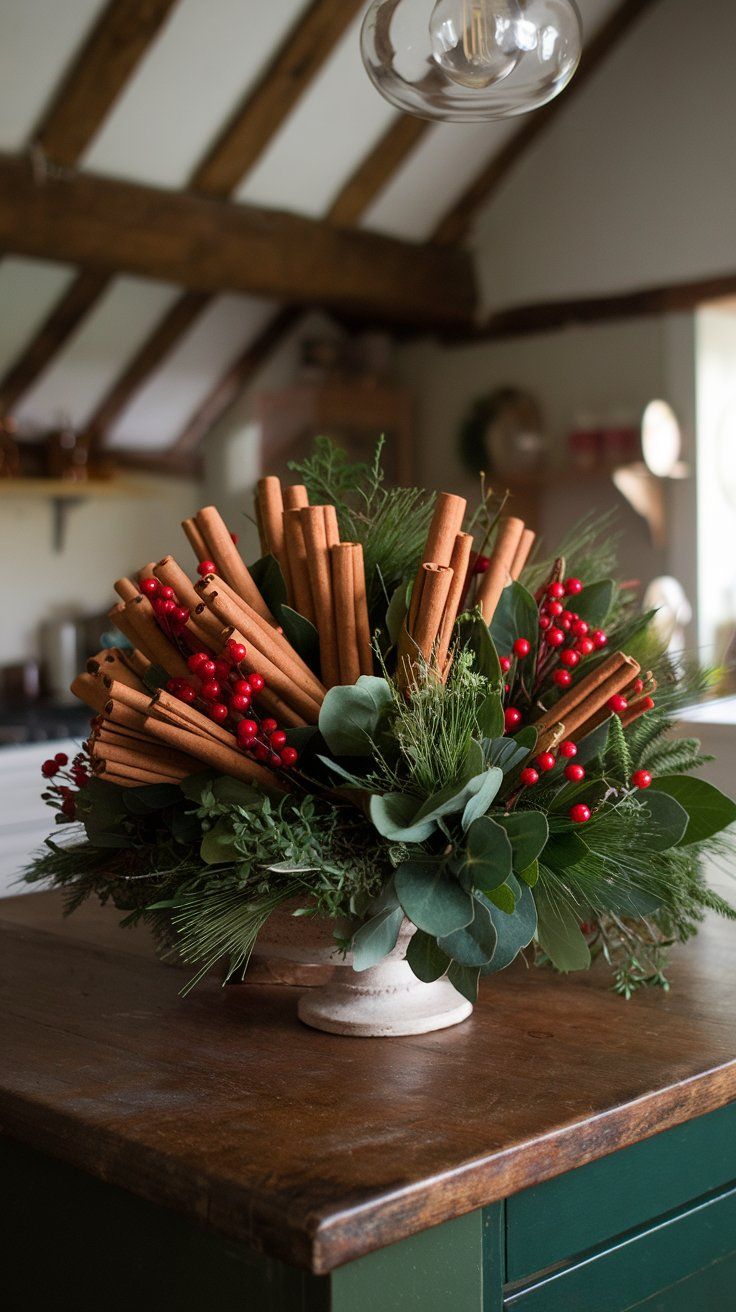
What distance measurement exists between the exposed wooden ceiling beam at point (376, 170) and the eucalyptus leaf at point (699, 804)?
4.06m

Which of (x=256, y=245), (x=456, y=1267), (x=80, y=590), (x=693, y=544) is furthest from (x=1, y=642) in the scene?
(x=456, y=1267)

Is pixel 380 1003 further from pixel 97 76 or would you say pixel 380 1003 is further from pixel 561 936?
pixel 97 76

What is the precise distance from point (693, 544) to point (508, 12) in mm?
3754

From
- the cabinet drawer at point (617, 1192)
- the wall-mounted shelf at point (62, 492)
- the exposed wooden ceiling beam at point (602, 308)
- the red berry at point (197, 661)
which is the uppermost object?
the exposed wooden ceiling beam at point (602, 308)

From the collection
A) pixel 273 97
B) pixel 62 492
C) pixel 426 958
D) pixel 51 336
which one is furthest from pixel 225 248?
pixel 426 958

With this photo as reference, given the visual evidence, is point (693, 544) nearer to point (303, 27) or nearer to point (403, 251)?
point (403, 251)

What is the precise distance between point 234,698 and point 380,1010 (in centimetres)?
27

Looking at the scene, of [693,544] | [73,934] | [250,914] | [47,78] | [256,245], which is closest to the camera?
[250,914]

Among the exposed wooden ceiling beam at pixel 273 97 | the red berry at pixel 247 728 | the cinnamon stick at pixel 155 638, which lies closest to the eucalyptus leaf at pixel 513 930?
the red berry at pixel 247 728

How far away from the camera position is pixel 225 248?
4434mm

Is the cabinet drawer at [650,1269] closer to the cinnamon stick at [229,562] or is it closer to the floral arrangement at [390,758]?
the floral arrangement at [390,758]

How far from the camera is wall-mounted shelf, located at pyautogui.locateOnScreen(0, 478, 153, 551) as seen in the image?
4.47 metres

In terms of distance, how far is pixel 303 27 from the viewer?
13.3 ft

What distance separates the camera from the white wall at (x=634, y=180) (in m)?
4.72
